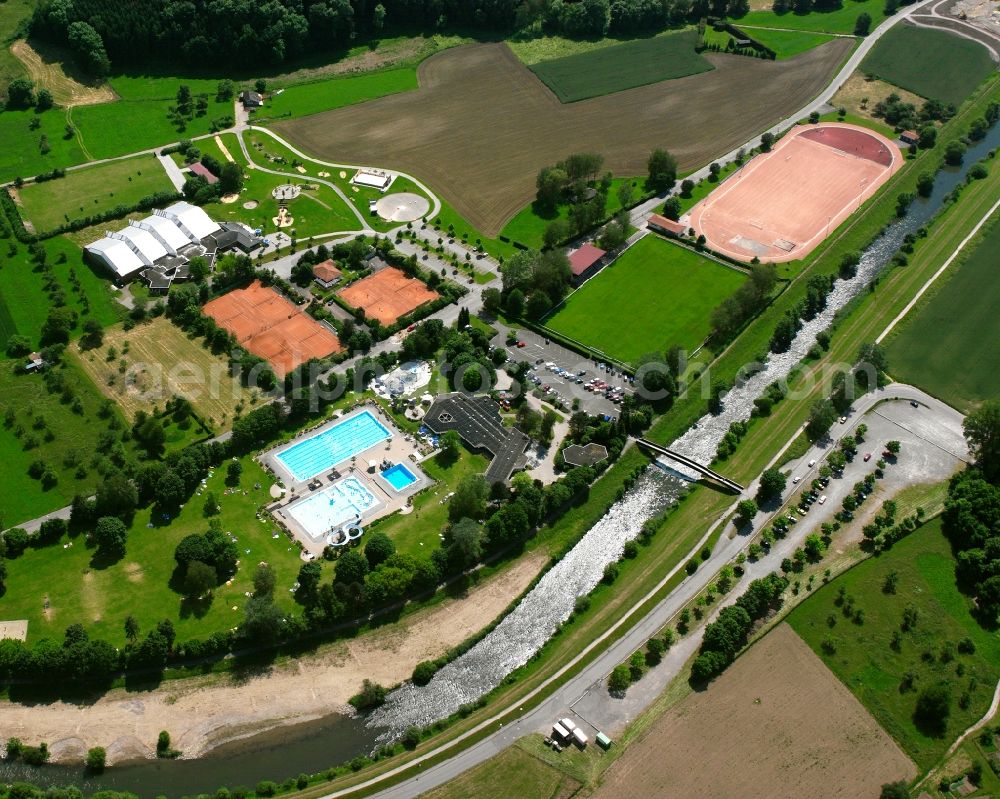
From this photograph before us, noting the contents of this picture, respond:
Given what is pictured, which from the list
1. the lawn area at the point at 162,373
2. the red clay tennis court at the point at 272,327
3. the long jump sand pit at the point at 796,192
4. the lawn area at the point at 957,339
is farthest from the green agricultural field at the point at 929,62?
the lawn area at the point at 162,373

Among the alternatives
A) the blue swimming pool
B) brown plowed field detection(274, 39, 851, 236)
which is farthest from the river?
brown plowed field detection(274, 39, 851, 236)

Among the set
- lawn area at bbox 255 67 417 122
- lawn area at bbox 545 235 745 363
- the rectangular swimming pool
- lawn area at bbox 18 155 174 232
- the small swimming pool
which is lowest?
the rectangular swimming pool

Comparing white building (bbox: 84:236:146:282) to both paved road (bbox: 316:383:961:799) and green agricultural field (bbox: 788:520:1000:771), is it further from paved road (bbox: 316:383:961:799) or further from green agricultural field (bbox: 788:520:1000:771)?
green agricultural field (bbox: 788:520:1000:771)

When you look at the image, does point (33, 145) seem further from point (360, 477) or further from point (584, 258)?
point (584, 258)

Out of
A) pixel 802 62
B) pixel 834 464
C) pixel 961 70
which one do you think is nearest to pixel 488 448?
pixel 834 464

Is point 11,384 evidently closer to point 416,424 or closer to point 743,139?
point 416,424

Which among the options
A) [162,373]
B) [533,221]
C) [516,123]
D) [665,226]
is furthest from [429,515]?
[516,123]

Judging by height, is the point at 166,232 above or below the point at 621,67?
below
